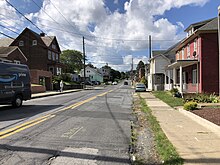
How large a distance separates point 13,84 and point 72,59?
90505 mm

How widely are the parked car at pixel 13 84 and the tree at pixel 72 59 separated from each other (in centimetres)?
8581

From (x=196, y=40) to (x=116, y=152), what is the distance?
2166 cm

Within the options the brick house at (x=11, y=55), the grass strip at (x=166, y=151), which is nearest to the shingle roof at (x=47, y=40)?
the brick house at (x=11, y=55)

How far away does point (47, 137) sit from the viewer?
25.1ft

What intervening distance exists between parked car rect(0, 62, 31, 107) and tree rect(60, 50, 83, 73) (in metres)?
85.8

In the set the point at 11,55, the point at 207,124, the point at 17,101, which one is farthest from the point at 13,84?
the point at 11,55

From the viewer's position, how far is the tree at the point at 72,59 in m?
103

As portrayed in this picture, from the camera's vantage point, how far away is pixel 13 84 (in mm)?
15867

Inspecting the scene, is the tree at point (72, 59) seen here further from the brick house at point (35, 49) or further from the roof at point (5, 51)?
the roof at point (5, 51)

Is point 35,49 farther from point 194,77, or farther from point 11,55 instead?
point 194,77

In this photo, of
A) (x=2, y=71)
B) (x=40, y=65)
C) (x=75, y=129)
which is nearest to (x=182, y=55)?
(x=2, y=71)

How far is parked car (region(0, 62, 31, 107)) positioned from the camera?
1501 cm

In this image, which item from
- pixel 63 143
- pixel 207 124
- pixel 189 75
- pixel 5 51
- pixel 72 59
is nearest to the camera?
pixel 63 143

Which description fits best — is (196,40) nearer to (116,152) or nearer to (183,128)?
(183,128)
